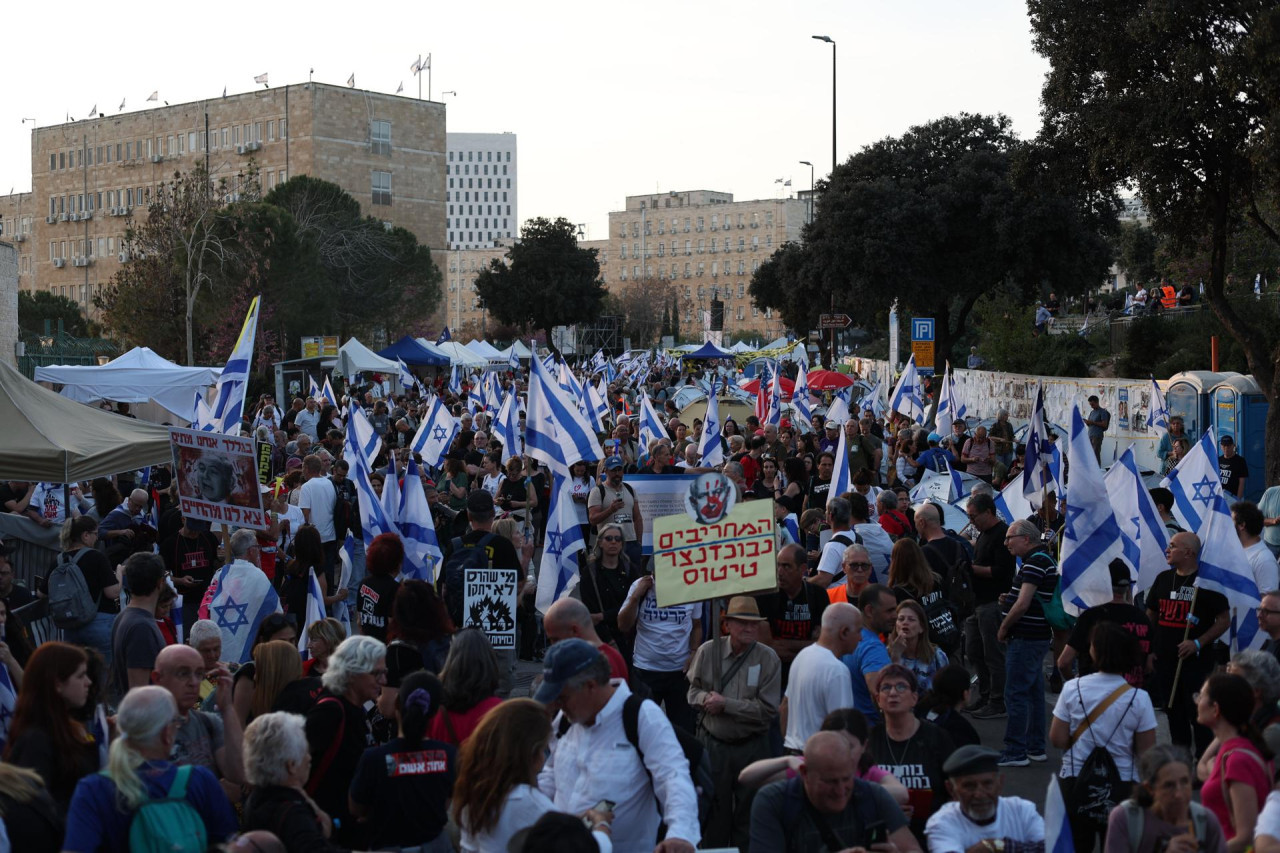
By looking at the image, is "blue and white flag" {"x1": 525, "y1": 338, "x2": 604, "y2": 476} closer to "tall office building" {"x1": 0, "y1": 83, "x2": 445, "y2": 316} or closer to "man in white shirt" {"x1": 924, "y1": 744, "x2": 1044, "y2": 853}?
"man in white shirt" {"x1": 924, "y1": 744, "x2": 1044, "y2": 853}

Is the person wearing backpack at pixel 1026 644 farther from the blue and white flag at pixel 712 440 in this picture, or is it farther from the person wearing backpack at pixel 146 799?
the blue and white flag at pixel 712 440

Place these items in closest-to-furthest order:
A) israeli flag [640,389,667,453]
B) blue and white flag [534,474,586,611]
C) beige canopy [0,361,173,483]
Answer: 1. blue and white flag [534,474,586,611]
2. beige canopy [0,361,173,483]
3. israeli flag [640,389,667,453]

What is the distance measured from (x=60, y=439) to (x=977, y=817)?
352 inches

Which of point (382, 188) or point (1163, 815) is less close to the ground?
point (382, 188)

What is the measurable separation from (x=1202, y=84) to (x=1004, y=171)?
2445 cm

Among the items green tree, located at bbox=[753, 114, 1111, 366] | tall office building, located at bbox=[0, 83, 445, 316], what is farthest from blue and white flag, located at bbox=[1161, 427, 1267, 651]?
tall office building, located at bbox=[0, 83, 445, 316]

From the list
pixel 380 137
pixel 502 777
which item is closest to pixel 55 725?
pixel 502 777

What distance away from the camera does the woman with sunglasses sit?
571 centimetres

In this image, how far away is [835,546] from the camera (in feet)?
30.5

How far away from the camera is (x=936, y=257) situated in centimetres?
4344

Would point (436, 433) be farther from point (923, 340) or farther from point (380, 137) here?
point (380, 137)

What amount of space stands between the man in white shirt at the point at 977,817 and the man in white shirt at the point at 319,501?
802cm

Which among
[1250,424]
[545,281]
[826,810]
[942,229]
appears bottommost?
[826,810]

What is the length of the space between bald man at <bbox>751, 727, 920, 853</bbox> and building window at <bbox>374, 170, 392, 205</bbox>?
96.6 m
